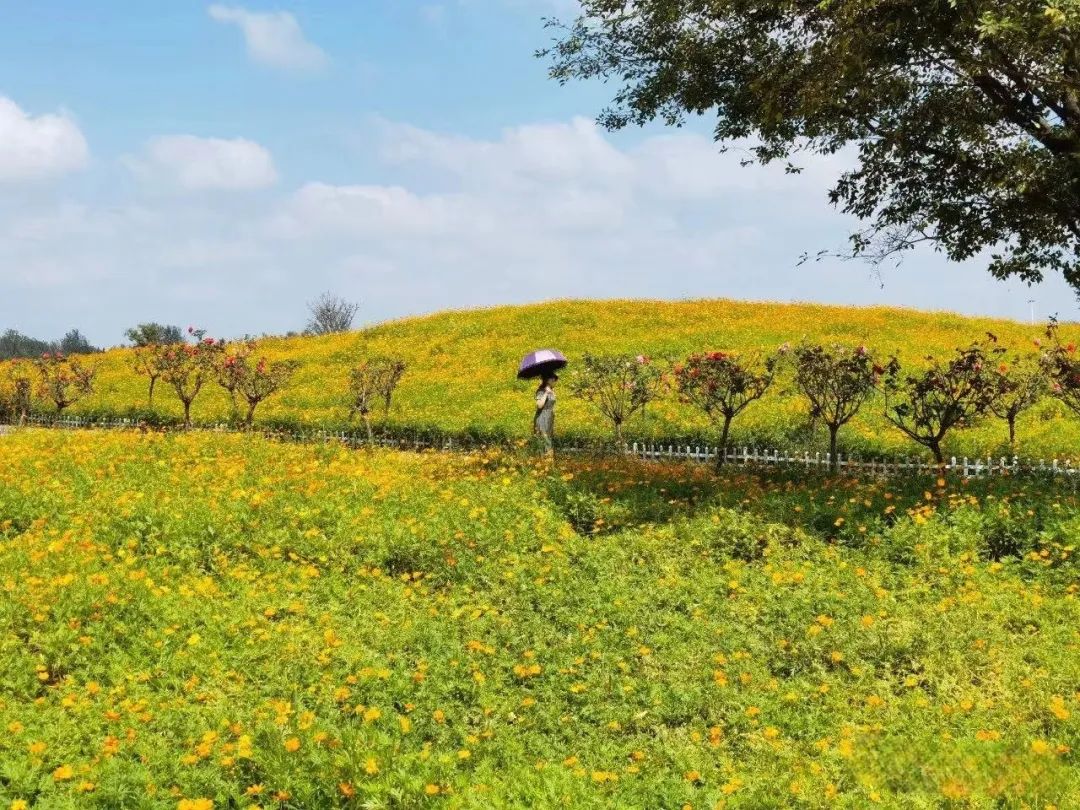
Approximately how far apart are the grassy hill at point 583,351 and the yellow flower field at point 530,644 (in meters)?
7.06

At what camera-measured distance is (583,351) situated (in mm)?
31672

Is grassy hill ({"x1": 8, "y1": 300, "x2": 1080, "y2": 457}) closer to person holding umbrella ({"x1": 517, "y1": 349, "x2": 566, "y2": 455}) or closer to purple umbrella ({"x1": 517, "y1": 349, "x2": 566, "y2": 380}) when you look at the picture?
person holding umbrella ({"x1": 517, "y1": 349, "x2": 566, "y2": 455})

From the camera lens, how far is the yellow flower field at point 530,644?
19.7 ft

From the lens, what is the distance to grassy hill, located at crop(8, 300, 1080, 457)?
68.5ft

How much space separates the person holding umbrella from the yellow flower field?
10.1ft

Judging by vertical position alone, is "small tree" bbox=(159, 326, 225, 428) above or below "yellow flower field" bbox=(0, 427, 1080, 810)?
above

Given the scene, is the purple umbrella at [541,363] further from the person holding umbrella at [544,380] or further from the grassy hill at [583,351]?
the grassy hill at [583,351]

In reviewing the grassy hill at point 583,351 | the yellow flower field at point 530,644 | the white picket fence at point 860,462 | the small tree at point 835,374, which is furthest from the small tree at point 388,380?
the small tree at point 835,374

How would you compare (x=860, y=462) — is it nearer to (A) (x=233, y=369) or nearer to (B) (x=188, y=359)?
(A) (x=233, y=369)

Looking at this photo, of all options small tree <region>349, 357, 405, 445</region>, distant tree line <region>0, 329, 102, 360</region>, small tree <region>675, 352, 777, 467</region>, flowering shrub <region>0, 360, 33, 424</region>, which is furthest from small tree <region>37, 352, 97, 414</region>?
distant tree line <region>0, 329, 102, 360</region>

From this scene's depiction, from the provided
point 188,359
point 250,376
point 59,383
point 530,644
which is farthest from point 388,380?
point 530,644

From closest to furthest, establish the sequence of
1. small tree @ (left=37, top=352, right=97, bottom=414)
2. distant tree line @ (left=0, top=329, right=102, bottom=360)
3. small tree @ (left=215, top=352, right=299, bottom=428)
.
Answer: small tree @ (left=215, top=352, right=299, bottom=428) → small tree @ (left=37, top=352, right=97, bottom=414) → distant tree line @ (left=0, top=329, right=102, bottom=360)

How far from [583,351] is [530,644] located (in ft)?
76.5

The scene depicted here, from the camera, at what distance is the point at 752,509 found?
13039 millimetres
